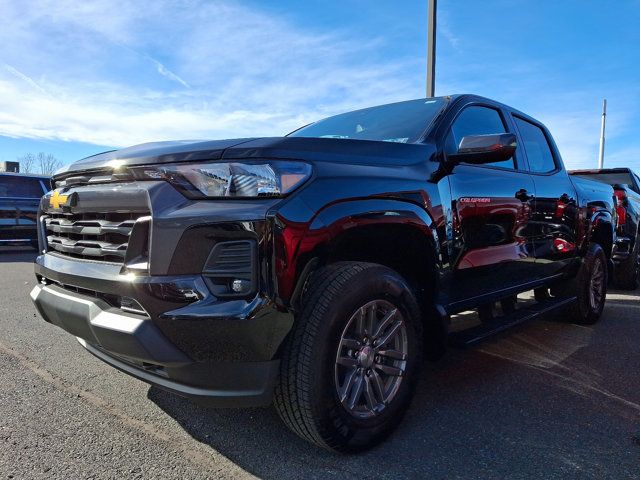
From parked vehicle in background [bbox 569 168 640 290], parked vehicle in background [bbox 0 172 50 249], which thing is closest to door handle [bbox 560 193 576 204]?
parked vehicle in background [bbox 569 168 640 290]

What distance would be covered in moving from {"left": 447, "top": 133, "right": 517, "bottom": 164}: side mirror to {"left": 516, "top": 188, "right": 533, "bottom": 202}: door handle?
0.72 metres

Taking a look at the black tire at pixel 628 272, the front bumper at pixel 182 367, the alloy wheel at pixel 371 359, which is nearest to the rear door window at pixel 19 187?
the front bumper at pixel 182 367

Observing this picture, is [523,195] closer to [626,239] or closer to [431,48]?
[626,239]

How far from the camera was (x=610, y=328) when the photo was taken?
16.0 feet

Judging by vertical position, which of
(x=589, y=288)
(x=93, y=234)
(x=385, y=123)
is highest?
(x=385, y=123)

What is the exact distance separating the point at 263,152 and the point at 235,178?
0.54 feet

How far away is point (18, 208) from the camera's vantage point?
10.8 meters

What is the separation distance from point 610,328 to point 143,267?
4.61m

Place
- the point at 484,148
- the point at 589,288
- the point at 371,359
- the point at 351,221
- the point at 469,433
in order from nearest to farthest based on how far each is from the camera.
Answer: the point at 351,221
the point at 371,359
the point at 469,433
the point at 484,148
the point at 589,288

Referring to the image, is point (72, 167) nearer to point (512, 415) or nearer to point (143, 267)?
point (143, 267)

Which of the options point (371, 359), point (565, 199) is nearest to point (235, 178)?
point (371, 359)

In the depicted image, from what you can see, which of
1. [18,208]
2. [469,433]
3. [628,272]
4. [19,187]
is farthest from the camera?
[19,187]

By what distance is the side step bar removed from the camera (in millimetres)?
2799

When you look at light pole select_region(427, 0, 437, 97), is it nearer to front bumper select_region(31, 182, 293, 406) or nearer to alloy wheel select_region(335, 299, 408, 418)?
alloy wheel select_region(335, 299, 408, 418)
